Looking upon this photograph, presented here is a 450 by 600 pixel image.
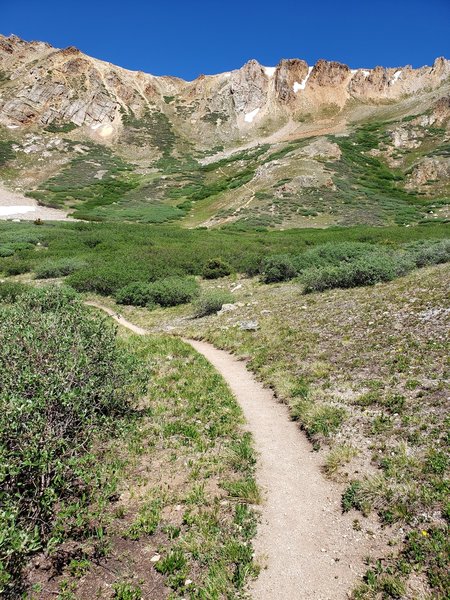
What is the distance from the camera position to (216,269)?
109 ft

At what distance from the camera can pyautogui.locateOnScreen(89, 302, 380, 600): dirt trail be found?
5.39 m

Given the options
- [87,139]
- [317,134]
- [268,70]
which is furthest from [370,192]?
[268,70]

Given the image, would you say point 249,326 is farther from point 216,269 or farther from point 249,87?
point 249,87

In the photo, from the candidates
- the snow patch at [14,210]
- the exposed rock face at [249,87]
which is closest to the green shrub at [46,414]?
the snow patch at [14,210]

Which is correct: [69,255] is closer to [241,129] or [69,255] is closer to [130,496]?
[130,496]

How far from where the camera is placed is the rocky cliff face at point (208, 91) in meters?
136

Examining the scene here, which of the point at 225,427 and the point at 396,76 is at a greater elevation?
the point at 396,76

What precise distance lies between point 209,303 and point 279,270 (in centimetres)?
782

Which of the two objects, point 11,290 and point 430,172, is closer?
point 11,290

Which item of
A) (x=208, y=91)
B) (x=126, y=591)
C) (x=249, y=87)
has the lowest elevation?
(x=126, y=591)

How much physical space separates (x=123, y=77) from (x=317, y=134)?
80.3 m

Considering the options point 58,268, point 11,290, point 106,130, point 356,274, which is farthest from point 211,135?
point 356,274

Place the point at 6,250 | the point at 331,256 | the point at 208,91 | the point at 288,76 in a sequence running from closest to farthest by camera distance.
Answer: the point at 331,256 → the point at 6,250 → the point at 288,76 → the point at 208,91

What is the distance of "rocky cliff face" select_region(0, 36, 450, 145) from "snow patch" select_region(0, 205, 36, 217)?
2397 inches
